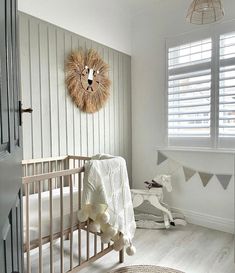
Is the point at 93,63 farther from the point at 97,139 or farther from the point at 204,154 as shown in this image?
the point at 204,154

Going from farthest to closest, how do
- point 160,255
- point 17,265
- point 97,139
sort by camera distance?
1. point 97,139
2. point 160,255
3. point 17,265

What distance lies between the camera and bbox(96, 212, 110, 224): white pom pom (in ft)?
5.55

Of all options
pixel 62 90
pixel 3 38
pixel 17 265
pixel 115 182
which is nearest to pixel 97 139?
pixel 62 90

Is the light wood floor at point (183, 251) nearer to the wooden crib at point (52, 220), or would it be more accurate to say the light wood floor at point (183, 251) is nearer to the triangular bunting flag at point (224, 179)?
the wooden crib at point (52, 220)

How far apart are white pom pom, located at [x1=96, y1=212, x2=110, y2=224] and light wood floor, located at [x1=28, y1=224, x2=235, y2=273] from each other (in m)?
0.48

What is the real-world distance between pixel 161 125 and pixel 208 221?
1.24 meters

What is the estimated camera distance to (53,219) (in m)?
1.65

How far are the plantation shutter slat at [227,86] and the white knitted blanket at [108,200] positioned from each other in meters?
1.33

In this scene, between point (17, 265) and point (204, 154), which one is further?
point (204, 154)

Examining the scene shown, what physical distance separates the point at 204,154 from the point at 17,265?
224 centimetres

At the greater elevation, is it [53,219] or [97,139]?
[97,139]

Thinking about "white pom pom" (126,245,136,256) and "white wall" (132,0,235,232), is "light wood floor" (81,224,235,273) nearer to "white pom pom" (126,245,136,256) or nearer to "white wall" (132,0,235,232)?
"white pom pom" (126,245,136,256)

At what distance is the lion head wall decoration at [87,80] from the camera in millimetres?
2496

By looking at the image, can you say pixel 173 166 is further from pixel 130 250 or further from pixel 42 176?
pixel 42 176
